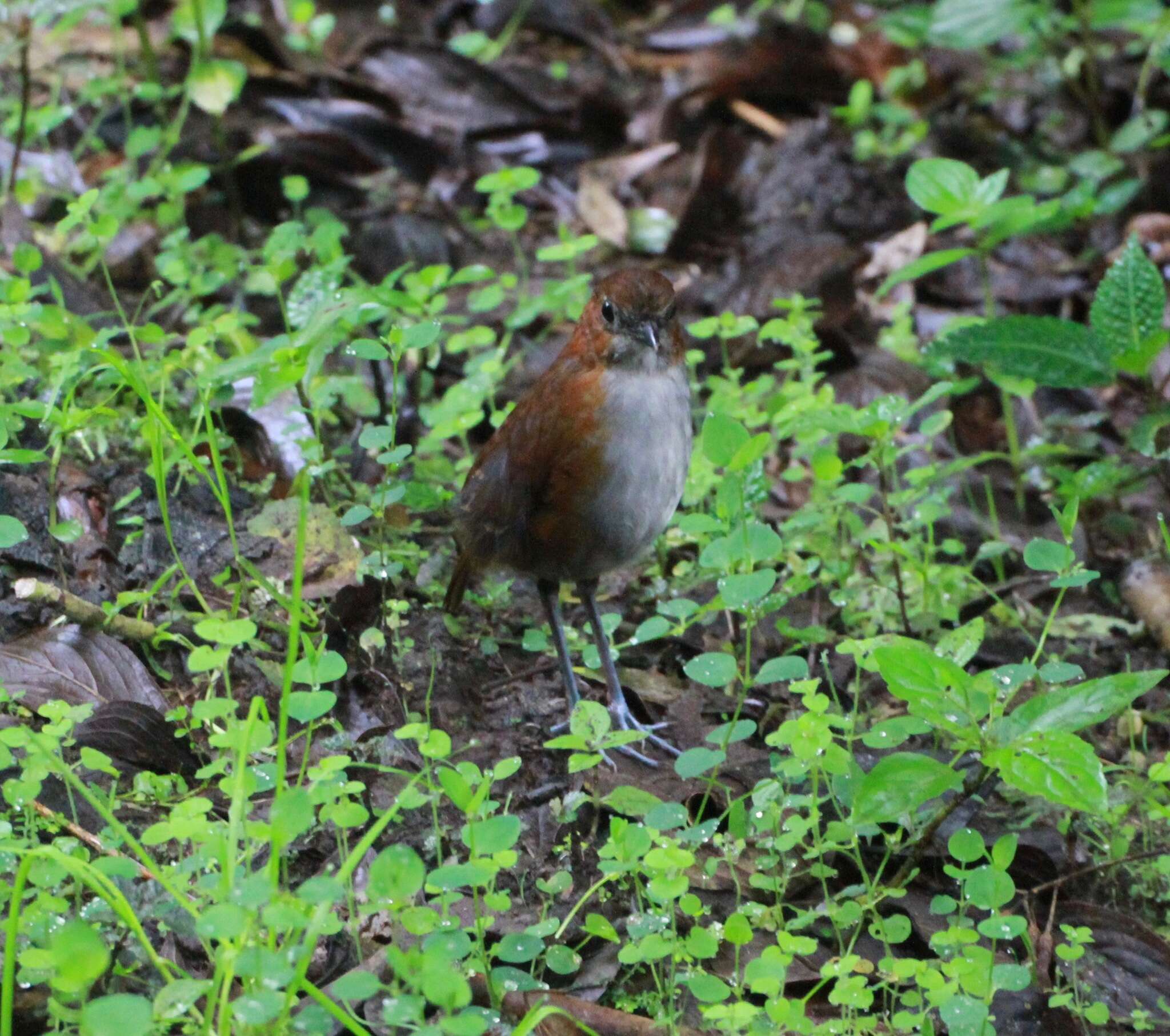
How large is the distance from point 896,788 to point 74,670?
1896 millimetres

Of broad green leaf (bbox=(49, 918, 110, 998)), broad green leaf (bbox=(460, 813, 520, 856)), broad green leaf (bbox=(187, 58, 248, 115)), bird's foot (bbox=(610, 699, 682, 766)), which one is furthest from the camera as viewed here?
broad green leaf (bbox=(187, 58, 248, 115))

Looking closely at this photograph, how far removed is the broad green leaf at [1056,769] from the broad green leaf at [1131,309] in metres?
1.91

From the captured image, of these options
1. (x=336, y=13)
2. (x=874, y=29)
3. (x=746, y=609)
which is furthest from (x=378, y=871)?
(x=874, y=29)

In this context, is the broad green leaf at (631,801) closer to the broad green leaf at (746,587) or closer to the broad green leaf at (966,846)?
the broad green leaf at (746,587)

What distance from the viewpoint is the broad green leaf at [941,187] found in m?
4.38

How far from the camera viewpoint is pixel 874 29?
24.2 ft

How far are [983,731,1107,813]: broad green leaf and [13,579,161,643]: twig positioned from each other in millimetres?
1999

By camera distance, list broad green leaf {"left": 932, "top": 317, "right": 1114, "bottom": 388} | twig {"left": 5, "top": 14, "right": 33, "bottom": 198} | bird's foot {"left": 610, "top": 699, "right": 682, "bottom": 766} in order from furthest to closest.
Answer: twig {"left": 5, "top": 14, "right": 33, "bottom": 198} < broad green leaf {"left": 932, "top": 317, "right": 1114, "bottom": 388} < bird's foot {"left": 610, "top": 699, "right": 682, "bottom": 766}

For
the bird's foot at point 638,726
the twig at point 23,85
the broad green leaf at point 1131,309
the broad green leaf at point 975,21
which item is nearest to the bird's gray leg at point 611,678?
the bird's foot at point 638,726

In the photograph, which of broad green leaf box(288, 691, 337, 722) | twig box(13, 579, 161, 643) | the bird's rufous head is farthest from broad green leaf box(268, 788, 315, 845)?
the bird's rufous head

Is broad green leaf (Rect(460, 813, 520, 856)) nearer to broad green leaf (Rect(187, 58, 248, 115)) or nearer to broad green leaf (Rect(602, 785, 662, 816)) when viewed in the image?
broad green leaf (Rect(602, 785, 662, 816))

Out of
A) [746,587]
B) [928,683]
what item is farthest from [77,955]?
[928,683]

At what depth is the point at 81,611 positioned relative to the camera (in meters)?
3.47

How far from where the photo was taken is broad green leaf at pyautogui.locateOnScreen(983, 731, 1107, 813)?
2.62m
